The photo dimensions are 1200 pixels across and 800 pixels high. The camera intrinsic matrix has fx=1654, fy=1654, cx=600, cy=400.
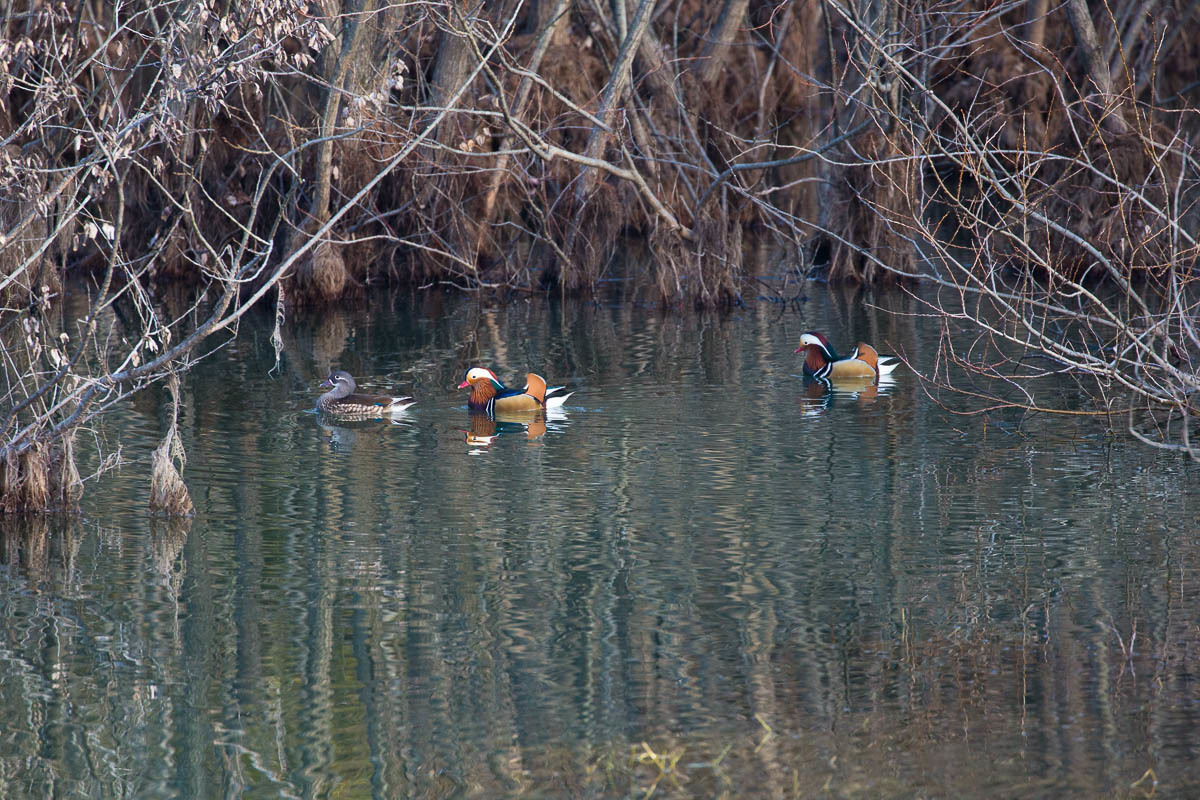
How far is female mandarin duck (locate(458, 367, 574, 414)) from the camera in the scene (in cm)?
1241

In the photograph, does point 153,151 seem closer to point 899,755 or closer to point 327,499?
point 327,499

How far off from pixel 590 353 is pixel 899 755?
9.72 metres

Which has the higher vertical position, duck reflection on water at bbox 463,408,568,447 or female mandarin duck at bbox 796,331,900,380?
female mandarin duck at bbox 796,331,900,380

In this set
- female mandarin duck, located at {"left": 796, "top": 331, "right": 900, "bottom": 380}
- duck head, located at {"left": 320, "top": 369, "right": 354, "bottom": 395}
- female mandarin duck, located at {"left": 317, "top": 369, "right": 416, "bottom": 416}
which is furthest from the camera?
female mandarin duck, located at {"left": 796, "top": 331, "right": 900, "bottom": 380}

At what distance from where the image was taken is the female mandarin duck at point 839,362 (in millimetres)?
13586

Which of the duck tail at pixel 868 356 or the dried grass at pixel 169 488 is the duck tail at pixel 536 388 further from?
the dried grass at pixel 169 488

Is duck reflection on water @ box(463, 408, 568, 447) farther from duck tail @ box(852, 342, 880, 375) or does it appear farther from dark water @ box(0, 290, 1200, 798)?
duck tail @ box(852, 342, 880, 375)

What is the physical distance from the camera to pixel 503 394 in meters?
12.4

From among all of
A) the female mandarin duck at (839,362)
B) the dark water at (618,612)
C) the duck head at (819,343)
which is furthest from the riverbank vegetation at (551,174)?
the dark water at (618,612)

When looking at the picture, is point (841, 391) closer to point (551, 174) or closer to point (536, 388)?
point (536, 388)

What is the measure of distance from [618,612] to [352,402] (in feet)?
17.5

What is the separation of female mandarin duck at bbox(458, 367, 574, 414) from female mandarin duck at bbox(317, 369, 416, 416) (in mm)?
549

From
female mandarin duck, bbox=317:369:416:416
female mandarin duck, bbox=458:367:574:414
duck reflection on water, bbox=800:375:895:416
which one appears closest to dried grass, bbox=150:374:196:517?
Answer: female mandarin duck, bbox=317:369:416:416

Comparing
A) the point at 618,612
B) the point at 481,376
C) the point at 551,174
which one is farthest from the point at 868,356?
the point at 618,612
